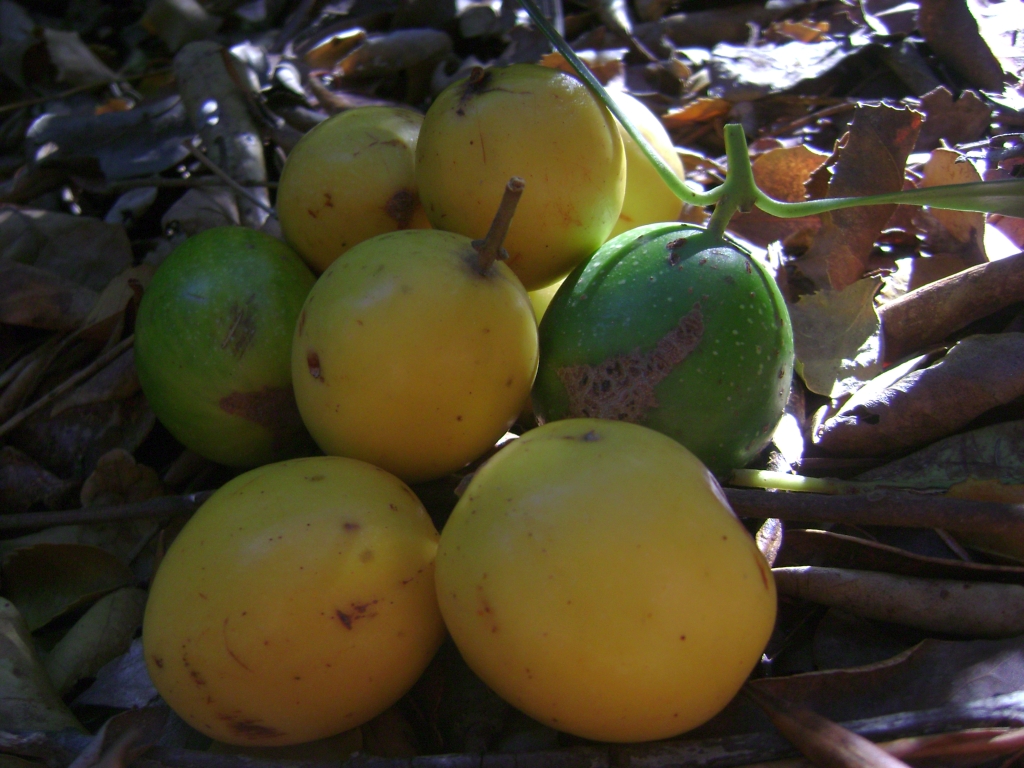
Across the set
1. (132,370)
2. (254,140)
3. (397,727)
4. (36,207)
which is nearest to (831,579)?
(397,727)

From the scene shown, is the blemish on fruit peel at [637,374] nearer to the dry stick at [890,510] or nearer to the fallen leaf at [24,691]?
the dry stick at [890,510]

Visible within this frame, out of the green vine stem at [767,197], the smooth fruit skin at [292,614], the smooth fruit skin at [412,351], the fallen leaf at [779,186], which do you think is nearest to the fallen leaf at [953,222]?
the fallen leaf at [779,186]

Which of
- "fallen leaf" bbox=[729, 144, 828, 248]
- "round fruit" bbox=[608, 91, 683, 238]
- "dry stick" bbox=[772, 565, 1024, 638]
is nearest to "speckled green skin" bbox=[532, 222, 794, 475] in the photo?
"dry stick" bbox=[772, 565, 1024, 638]

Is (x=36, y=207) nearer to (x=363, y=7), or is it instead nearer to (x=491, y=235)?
(x=363, y=7)

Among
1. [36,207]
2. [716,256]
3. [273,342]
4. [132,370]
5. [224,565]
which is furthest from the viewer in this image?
[36,207]

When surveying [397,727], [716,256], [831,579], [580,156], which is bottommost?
[397,727]

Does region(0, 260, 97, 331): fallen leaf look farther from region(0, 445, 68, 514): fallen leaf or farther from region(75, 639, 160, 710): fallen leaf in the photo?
region(75, 639, 160, 710): fallen leaf

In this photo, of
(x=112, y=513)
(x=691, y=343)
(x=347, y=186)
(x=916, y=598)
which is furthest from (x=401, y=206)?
(x=916, y=598)
